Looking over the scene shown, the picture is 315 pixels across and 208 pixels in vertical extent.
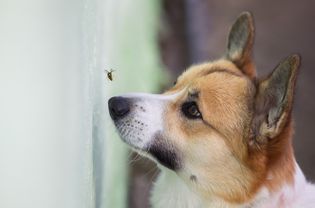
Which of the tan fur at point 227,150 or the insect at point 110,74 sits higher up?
the insect at point 110,74

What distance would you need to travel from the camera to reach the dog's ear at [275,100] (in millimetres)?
1850

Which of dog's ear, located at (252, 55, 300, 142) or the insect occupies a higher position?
the insect

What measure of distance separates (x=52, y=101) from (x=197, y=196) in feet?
2.00

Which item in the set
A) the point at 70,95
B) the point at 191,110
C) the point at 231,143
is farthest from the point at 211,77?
the point at 70,95

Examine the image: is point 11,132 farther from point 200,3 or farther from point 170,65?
point 200,3

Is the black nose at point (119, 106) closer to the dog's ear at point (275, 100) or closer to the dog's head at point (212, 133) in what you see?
the dog's head at point (212, 133)

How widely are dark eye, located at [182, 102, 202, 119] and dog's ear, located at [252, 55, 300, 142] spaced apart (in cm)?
20

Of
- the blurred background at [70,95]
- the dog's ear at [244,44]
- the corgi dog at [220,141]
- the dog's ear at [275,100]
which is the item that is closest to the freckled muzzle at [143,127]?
the corgi dog at [220,141]

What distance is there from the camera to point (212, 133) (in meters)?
2.06

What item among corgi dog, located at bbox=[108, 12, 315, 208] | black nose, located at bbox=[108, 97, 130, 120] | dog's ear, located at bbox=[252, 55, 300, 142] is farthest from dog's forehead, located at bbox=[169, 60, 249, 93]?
black nose, located at bbox=[108, 97, 130, 120]

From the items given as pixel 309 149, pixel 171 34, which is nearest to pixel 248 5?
pixel 171 34

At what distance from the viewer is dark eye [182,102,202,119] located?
2.08 m

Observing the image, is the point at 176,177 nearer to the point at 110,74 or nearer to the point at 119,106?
the point at 119,106

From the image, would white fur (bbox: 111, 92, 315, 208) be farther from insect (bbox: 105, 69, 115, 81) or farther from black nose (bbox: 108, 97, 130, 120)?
insect (bbox: 105, 69, 115, 81)
